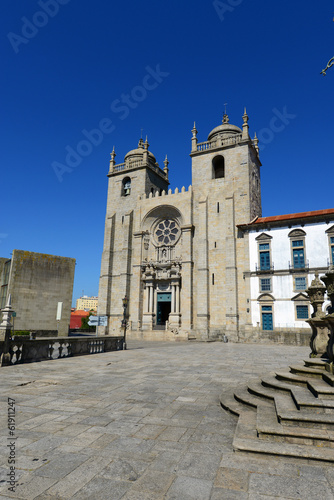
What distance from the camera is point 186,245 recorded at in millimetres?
30766

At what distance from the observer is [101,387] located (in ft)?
24.0

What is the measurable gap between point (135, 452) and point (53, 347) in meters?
12.0

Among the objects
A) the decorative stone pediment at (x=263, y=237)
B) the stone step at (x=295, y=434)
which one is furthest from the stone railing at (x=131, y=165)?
the stone step at (x=295, y=434)

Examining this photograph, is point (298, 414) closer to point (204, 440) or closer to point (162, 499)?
point (204, 440)

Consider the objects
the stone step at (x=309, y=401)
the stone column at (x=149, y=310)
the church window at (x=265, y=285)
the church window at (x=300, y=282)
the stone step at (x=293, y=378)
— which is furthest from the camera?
the stone column at (x=149, y=310)

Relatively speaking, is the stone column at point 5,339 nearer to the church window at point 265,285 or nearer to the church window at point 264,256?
the church window at point 265,285

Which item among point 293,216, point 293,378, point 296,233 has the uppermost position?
point 293,216

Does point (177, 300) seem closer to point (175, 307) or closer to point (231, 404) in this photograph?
point (175, 307)

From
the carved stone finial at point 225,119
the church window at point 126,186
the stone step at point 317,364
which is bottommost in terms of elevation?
the stone step at point 317,364

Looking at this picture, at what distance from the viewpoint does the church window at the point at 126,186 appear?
121ft

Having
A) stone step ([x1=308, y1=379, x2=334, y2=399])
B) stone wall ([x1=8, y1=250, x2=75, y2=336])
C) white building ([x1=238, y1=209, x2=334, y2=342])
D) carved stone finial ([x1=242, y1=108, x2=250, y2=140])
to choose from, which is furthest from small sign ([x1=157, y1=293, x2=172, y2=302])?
stone step ([x1=308, y1=379, x2=334, y2=399])

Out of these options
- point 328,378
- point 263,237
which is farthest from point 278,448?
point 263,237

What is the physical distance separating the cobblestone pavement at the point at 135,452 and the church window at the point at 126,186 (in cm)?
3175

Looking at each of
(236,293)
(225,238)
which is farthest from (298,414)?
(225,238)
